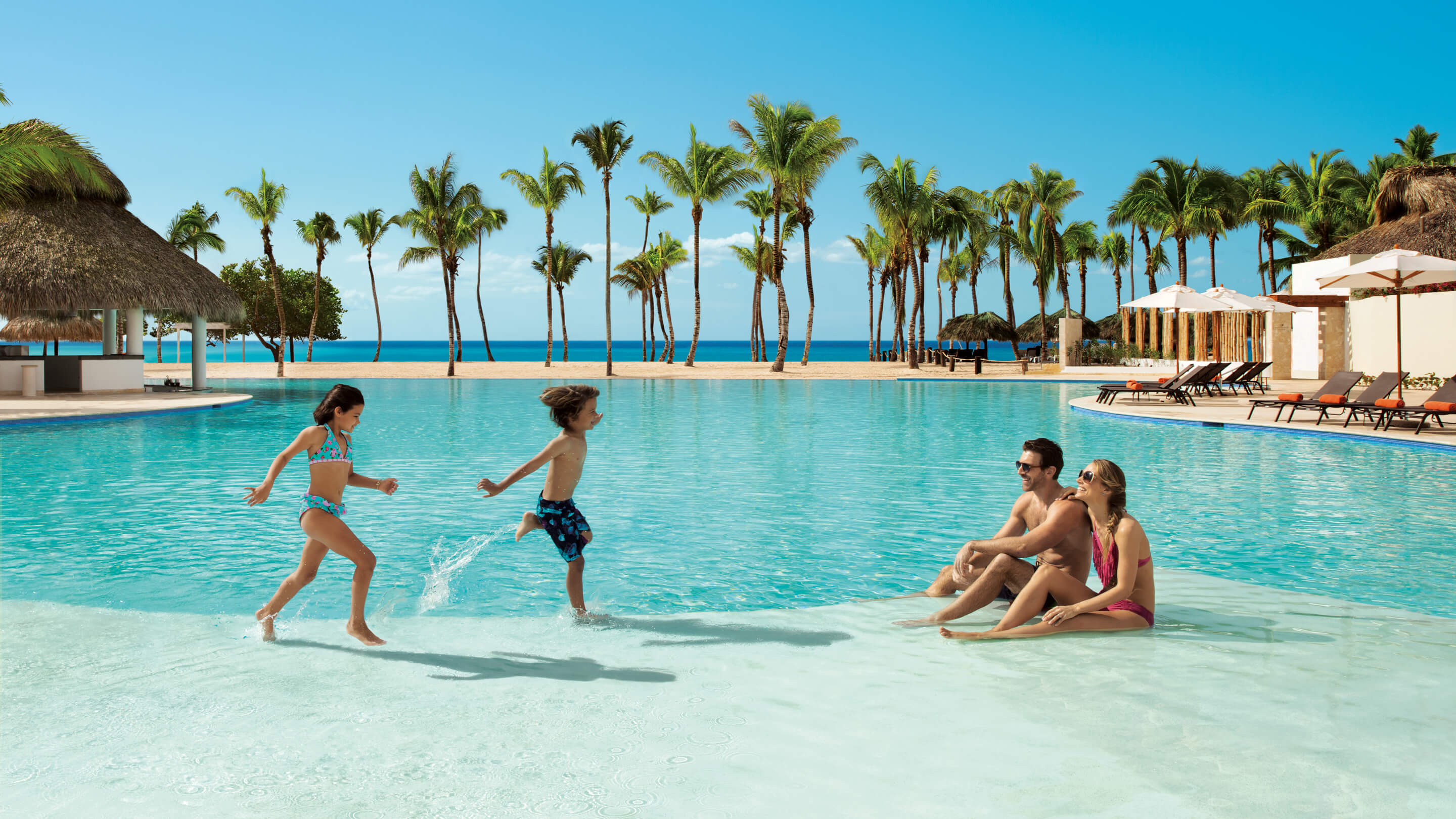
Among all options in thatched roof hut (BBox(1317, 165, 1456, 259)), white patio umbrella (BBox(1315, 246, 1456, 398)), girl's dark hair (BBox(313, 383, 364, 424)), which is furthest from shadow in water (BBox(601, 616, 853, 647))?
thatched roof hut (BBox(1317, 165, 1456, 259))

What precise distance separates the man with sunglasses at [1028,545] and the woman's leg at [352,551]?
2790mm

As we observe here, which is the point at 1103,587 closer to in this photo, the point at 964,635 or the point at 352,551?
the point at 964,635

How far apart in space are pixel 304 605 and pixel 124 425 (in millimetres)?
15260

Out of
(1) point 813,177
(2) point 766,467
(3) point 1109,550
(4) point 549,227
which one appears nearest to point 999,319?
(1) point 813,177

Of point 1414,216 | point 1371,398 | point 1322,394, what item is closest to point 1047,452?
point 1371,398

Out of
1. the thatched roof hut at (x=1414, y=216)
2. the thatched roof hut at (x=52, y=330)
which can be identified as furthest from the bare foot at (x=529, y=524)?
the thatched roof hut at (x=52, y=330)

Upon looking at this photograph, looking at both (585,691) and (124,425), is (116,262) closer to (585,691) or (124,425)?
(124,425)

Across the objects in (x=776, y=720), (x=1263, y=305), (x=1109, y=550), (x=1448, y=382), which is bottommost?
(x=776, y=720)

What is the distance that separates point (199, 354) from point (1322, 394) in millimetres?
29365

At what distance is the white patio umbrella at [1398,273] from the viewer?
15.1 meters

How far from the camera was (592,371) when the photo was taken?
43.2 meters

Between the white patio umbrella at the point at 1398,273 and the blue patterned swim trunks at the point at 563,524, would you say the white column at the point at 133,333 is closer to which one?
the blue patterned swim trunks at the point at 563,524

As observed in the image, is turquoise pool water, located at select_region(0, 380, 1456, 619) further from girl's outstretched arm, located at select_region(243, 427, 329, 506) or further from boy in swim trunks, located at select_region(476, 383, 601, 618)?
girl's outstretched arm, located at select_region(243, 427, 329, 506)

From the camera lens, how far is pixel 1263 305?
24.2 metres
